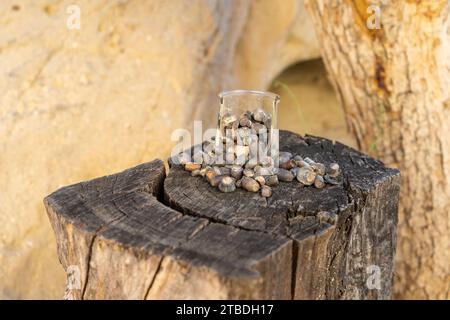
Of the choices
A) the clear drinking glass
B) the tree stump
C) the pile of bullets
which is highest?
the clear drinking glass

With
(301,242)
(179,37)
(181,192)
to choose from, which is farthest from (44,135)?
(301,242)

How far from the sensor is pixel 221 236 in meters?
1.68

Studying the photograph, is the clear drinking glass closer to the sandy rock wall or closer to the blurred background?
the blurred background

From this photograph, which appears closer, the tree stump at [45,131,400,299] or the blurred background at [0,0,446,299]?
the tree stump at [45,131,400,299]

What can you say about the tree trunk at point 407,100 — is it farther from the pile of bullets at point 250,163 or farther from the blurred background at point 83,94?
the pile of bullets at point 250,163

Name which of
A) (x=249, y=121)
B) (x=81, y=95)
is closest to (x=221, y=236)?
(x=249, y=121)

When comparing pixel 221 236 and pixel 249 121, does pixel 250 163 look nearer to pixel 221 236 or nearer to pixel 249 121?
pixel 249 121

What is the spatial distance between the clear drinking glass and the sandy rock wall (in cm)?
118

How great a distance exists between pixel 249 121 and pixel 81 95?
1.34m

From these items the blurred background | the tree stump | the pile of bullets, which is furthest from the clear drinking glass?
the blurred background

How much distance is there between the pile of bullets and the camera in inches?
78.0

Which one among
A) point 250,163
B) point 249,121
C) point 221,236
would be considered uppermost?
point 249,121

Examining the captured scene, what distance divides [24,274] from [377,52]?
1.83m

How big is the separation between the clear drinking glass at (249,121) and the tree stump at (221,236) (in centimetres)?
18
